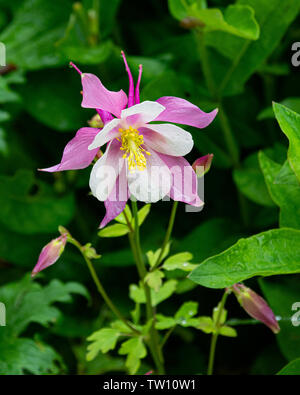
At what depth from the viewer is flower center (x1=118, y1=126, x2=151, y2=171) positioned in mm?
692

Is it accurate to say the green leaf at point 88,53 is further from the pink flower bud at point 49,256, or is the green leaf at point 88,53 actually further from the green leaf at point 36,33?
the pink flower bud at point 49,256

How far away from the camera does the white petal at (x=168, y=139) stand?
26.3 inches

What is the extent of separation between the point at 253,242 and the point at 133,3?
1064 mm

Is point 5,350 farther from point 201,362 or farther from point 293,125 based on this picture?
point 293,125

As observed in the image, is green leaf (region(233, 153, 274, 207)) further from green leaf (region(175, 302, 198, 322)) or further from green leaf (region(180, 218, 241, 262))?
green leaf (region(175, 302, 198, 322))

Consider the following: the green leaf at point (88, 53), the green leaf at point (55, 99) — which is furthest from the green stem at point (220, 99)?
the green leaf at point (55, 99)

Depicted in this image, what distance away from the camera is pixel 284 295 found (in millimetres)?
951

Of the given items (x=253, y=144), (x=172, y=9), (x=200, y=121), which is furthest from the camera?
(x=253, y=144)

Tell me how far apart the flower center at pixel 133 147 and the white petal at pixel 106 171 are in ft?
0.05

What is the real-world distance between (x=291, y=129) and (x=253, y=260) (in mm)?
187

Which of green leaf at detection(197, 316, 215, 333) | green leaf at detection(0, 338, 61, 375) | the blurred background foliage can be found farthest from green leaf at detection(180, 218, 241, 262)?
green leaf at detection(0, 338, 61, 375)

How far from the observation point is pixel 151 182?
2.24 feet

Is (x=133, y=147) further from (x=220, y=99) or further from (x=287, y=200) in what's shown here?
(x=220, y=99)
